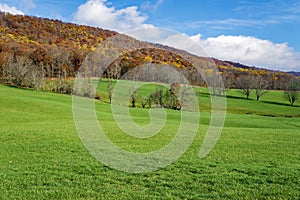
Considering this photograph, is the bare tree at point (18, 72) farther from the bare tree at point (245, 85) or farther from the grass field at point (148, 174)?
the bare tree at point (245, 85)

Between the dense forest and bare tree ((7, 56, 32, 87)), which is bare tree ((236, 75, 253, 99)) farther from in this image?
bare tree ((7, 56, 32, 87))

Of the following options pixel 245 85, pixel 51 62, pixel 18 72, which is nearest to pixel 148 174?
pixel 18 72

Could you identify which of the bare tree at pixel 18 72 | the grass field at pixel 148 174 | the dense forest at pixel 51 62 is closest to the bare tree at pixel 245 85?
the dense forest at pixel 51 62

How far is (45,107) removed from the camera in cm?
4078

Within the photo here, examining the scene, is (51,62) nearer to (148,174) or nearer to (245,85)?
(245,85)

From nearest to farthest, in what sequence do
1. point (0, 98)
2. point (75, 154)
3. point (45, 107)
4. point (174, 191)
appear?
1. point (174, 191)
2. point (75, 154)
3. point (45, 107)
4. point (0, 98)

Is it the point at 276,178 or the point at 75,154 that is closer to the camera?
the point at 276,178

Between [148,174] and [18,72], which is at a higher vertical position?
A: [18,72]

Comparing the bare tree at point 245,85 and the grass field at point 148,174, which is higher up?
the bare tree at point 245,85

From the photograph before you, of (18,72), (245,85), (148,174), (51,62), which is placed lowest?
(148,174)

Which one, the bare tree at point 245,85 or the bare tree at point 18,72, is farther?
the bare tree at point 245,85

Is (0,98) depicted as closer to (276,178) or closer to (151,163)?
(151,163)

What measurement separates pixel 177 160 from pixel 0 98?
40.2 meters

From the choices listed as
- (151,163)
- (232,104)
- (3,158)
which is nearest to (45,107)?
(3,158)
